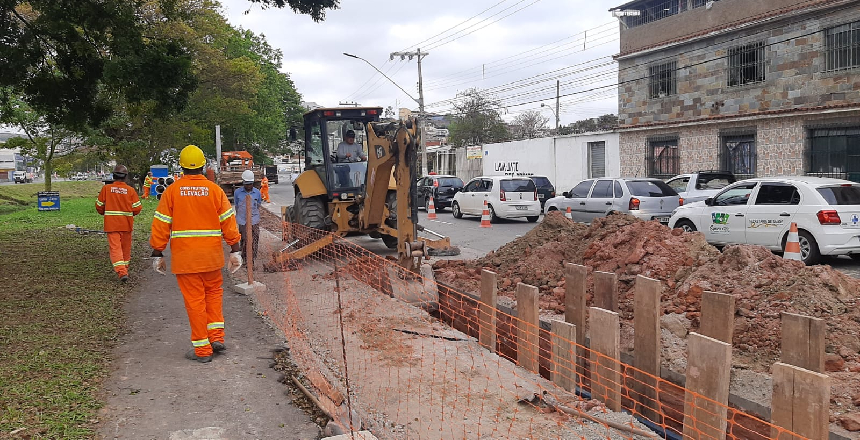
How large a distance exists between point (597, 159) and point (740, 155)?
25.0 feet

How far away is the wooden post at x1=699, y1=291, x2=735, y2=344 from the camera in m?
4.97

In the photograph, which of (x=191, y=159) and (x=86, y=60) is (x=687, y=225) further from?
(x=86, y=60)

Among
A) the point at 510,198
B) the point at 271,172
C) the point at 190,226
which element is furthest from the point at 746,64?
the point at 271,172

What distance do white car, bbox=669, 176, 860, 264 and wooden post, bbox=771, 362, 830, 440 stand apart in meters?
7.76

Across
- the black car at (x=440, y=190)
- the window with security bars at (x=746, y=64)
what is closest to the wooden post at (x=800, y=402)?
Result: the black car at (x=440, y=190)

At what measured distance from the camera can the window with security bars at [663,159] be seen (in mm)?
25172

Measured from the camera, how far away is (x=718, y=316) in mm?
5051

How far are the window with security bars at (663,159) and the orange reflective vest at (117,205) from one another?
20935 mm

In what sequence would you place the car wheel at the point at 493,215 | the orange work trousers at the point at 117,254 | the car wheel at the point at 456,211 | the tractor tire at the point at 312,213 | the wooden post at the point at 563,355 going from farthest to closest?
the car wheel at the point at 456,211 → the car wheel at the point at 493,215 → the tractor tire at the point at 312,213 → the orange work trousers at the point at 117,254 → the wooden post at the point at 563,355

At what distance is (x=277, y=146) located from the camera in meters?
63.5

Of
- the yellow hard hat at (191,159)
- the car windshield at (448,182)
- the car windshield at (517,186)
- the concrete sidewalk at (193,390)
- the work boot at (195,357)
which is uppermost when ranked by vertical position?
the yellow hard hat at (191,159)

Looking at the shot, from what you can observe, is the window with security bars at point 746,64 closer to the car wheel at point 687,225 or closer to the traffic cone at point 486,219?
the traffic cone at point 486,219

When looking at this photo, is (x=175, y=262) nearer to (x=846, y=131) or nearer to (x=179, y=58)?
(x=179, y=58)

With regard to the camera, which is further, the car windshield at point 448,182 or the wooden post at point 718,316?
the car windshield at point 448,182
